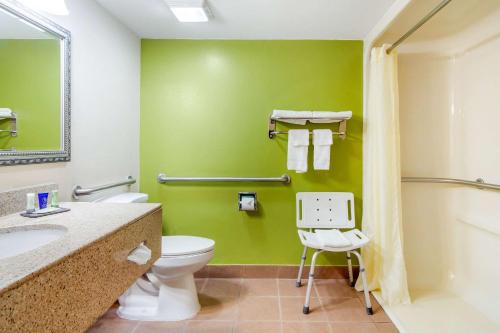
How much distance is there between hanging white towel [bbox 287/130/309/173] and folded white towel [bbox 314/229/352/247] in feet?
1.57

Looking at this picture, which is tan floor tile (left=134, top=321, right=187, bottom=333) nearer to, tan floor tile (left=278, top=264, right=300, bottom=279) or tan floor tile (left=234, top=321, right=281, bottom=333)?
tan floor tile (left=234, top=321, right=281, bottom=333)

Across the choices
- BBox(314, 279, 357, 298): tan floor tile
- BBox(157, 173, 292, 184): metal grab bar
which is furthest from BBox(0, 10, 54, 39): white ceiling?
BBox(314, 279, 357, 298): tan floor tile

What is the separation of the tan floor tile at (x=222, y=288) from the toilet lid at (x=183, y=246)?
0.48 metres

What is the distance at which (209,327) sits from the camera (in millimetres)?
1703

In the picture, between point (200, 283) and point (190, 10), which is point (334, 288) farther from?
point (190, 10)

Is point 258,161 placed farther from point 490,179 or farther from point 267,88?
point 490,179

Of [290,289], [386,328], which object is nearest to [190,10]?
[290,289]

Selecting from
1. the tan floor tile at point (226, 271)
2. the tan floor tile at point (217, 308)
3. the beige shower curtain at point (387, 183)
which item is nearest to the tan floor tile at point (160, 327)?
the tan floor tile at point (217, 308)

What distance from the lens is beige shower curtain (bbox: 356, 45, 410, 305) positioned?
1.93 meters

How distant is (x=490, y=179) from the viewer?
6.17 feet

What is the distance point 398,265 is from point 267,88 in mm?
1616

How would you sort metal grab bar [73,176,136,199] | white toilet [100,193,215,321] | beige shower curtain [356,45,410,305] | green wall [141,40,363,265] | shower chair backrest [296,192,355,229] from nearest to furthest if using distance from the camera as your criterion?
1. metal grab bar [73,176,136,199]
2. white toilet [100,193,215,321]
3. beige shower curtain [356,45,410,305]
4. shower chair backrest [296,192,355,229]
5. green wall [141,40,363,265]

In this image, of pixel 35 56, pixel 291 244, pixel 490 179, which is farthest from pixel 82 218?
pixel 490 179

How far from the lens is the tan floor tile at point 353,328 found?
1.68 metres
